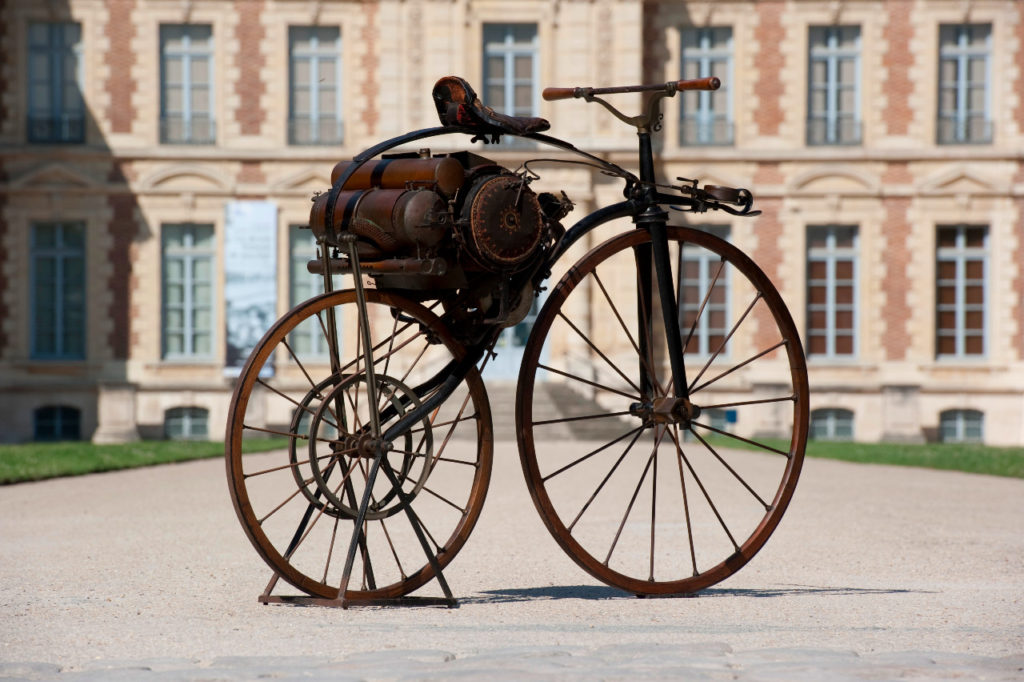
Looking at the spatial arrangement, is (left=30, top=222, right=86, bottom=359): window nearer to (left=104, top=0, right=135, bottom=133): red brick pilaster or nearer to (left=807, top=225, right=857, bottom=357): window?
(left=104, top=0, right=135, bottom=133): red brick pilaster

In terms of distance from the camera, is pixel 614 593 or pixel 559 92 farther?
pixel 614 593

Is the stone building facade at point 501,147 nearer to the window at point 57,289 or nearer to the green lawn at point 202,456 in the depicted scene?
the window at point 57,289

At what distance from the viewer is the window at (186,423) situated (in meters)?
22.2

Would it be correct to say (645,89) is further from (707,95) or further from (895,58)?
(895,58)

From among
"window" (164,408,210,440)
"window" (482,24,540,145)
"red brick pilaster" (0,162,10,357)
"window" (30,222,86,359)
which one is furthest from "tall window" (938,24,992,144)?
"red brick pilaster" (0,162,10,357)

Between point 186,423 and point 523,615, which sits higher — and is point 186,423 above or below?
below

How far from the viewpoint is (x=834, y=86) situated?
2273 cm

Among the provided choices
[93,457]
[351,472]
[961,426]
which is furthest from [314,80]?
[351,472]

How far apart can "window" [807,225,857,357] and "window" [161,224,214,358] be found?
29.9 feet

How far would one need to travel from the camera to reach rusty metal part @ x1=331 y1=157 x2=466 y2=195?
16.0ft

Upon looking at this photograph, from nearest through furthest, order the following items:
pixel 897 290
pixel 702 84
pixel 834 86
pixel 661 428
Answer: pixel 702 84 < pixel 661 428 < pixel 897 290 < pixel 834 86

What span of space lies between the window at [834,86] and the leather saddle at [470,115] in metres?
18.3

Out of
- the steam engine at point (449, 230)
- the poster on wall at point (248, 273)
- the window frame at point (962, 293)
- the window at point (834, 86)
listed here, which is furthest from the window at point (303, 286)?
the steam engine at point (449, 230)

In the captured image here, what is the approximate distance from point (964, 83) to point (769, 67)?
118 inches
